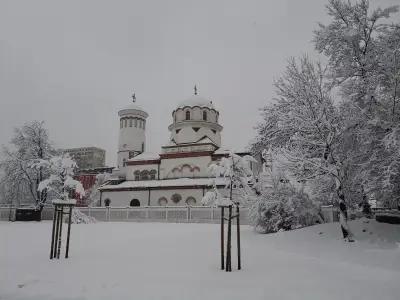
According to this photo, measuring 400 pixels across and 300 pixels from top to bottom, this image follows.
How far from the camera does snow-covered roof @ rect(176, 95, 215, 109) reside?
4206 cm

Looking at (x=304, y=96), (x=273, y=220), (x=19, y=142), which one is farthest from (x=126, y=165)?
(x=304, y=96)

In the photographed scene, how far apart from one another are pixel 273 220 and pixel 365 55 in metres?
7.45

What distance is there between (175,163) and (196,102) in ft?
30.3

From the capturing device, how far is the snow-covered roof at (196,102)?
138ft

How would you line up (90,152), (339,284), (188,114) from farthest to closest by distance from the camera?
1. (90,152)
2. (188,114)
3. (339,284)

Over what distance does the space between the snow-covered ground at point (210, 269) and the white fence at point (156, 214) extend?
1103 centimetres

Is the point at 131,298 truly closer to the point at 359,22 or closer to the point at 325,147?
the point at 325,147

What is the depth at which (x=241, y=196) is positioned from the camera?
1620cm

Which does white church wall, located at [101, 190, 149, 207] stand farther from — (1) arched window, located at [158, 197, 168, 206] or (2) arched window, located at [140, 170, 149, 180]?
(2) arched window, located at [140, 170, 149, 180]

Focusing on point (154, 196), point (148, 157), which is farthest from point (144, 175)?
point (154, 196)

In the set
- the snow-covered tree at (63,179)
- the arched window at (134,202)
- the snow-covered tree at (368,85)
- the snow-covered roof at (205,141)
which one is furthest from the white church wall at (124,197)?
the snow-covered tree at (368,85)

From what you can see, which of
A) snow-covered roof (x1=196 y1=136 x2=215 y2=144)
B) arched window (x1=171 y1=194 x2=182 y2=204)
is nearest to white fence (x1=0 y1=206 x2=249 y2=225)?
arched window (x1=171 y1=194 x2=182 y2=204)

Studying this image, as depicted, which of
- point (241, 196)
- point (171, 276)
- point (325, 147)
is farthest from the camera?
point (241, 196)

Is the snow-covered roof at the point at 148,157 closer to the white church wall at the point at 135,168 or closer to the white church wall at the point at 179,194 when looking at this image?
the white church wall at the point at 135,168
